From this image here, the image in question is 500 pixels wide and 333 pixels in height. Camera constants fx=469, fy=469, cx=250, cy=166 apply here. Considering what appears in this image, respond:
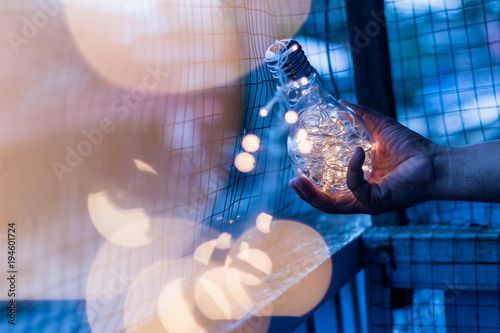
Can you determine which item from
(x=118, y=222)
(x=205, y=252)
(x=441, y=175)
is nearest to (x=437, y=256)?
(x=441, y=175)

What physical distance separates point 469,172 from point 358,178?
1.09 feet

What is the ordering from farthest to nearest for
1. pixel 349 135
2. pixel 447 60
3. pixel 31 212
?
1. pixel 447 60
2. pixel 349 135
3. pixel 31 212

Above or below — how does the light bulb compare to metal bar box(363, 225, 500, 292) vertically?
above

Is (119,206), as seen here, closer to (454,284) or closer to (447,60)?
(454,284)

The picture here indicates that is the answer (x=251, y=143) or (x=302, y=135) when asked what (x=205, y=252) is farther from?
(x=302, y=135)

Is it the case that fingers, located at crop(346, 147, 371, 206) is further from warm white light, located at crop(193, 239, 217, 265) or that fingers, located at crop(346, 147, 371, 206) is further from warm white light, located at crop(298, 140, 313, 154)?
warm white light, located at crop(193, 239, 217, 265)

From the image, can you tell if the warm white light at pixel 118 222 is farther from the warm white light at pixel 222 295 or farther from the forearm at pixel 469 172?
the forearm at pixel 469 172

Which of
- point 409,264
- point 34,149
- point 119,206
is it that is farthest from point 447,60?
point 34,149

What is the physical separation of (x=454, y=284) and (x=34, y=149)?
59.0 inches

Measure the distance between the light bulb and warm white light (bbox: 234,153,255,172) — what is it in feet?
0.94

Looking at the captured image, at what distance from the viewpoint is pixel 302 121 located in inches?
43.9

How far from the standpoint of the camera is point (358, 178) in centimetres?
104

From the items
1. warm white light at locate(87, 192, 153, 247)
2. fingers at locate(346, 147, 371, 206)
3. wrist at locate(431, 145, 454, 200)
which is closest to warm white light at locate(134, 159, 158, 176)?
warm white light at locate(87, 192, 153, 247)

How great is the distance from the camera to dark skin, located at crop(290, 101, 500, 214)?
115cm
